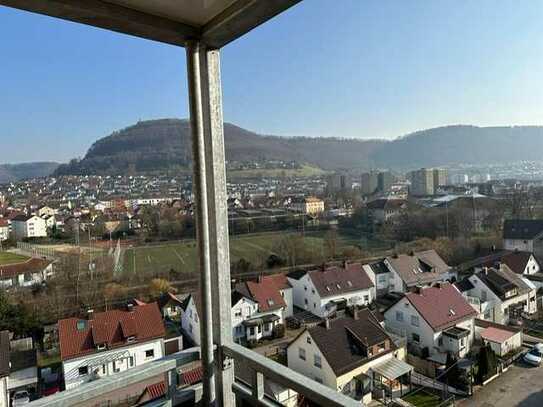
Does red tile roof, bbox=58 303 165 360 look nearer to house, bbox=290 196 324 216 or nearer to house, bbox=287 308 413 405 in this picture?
house, bbox=287 308 413 405

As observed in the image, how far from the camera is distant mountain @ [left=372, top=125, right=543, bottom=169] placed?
3.62ft

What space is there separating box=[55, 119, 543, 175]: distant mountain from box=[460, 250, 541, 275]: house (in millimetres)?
313

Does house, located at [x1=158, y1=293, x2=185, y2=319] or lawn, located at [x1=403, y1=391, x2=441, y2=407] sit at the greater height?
house, located at [x1=158, y1=293, x2=185, y2=319]

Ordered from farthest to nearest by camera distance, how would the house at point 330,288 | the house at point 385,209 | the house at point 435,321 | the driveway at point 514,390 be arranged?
the house at point 330,288
the house at point 385,209
the house at point 435,321
the driveway at point 514,390

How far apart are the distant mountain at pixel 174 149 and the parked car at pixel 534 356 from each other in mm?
963

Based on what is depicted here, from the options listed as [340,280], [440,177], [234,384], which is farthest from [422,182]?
[234,384]

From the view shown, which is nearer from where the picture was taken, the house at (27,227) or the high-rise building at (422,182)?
the high-rise building at (422,182)

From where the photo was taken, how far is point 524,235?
1.04 m

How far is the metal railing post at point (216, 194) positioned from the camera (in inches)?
66.3

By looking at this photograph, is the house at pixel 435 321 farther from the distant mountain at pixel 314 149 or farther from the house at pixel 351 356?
the distant mountain at pixel 314 149

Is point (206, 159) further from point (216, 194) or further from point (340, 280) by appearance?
point (340, 280)

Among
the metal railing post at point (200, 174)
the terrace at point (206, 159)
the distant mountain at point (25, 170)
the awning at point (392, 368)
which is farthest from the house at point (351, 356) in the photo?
the distant mountain at point (25, 170)

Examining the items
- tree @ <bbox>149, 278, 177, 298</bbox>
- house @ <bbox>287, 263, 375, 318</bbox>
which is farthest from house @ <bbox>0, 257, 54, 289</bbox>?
house @ <bbox>287, 263, 375, 318</bbox>

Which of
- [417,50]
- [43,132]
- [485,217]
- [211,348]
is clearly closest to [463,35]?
[417,50]
